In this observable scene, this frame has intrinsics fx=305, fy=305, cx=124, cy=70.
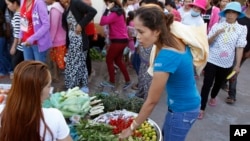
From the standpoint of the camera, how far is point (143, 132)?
3.24 m

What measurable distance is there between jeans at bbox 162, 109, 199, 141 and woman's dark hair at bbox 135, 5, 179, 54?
0.62 m

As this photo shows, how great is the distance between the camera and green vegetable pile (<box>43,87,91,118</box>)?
3.22 m

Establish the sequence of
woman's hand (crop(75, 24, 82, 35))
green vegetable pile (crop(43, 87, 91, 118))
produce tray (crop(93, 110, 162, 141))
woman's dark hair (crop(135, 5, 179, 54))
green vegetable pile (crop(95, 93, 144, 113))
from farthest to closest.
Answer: woman's hand (crop(75, 24, 82, 35)), green vegetable pile (crop(95, 93, 144, 113)), produce tray (crop(93, 110, 162, 141)), green vegetable pile (crop(43, 87, 91, 118)), woman's dark hair (crop(135, 5, 179, 54))

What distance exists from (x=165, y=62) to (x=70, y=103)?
1.47m

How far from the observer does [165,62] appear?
214cm

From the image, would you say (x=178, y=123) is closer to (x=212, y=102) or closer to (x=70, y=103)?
(x=70, y=103)

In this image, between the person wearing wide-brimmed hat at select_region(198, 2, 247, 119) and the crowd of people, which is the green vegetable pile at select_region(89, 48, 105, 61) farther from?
the person wearing wide-brimmed hat at select_region(198, 2, 247, 119)

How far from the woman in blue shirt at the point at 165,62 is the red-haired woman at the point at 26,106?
2.58 feet

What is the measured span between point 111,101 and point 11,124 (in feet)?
6.60

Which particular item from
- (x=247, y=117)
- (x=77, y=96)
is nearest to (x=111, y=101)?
(x=77, y=96)

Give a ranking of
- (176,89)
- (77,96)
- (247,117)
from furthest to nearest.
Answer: (247,117) < (77,96) < (176,89)

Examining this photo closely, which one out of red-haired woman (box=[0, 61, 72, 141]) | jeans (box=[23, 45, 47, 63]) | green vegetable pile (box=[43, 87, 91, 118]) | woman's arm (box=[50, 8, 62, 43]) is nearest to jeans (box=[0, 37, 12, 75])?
jeans (box=[23, 45, 47, 63])

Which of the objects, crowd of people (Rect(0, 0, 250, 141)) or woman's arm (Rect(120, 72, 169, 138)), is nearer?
crowd of people (Rect(0, 0, 250, 141))

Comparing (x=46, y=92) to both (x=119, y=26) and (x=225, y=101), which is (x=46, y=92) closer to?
(x=119, y=26)
